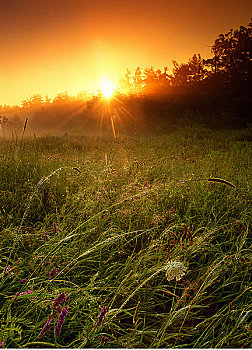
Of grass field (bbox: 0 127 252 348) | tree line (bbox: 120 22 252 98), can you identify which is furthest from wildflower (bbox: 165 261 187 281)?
tree line (bbox: 120 22 252 98)

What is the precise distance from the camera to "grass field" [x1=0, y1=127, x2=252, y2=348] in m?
0.98

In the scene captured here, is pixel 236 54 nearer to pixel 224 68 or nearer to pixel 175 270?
pixel 224 68

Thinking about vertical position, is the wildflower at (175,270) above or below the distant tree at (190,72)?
below

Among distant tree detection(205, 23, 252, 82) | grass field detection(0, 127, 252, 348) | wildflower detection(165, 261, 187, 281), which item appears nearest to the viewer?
wildflower detection(165, 261, 187, 281)

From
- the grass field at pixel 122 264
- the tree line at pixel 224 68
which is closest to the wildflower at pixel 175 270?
the grass field at pixel 122 264

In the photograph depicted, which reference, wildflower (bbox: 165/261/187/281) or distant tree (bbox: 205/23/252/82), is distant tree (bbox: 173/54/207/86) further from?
wildflower (bbox: 165/261/187/281)

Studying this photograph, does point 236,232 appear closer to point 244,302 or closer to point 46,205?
point 244,302

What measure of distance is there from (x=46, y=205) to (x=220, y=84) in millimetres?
20905

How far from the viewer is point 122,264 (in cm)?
138

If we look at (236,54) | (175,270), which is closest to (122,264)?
(175,270)

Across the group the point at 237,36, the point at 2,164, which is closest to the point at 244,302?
the point at 2,164

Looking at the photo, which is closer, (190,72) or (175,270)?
(175,270)

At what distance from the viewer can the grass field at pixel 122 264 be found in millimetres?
978

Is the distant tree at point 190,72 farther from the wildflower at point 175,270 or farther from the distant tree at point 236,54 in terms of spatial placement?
the wildflower at point 175,270
